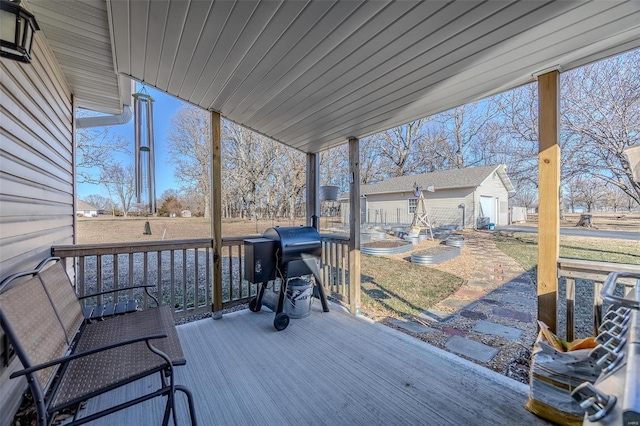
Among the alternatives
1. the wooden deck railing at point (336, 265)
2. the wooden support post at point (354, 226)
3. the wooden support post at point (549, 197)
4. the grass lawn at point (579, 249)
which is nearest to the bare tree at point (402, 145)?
the grass lawn at point (579, 249)

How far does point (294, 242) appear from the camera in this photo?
3012 mm

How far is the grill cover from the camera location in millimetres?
2965

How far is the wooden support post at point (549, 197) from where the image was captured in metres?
1.93

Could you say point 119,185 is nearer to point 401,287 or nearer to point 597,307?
point 401,287

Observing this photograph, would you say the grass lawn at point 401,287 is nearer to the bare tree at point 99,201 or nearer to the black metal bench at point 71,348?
the black metal bench at point 71,348

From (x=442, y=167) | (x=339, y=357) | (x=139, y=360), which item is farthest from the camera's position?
(x=442, y=167)

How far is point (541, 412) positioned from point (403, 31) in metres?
2.53

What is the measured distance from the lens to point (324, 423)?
1.66m

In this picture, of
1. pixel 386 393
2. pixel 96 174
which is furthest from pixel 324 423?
pixel 96 174

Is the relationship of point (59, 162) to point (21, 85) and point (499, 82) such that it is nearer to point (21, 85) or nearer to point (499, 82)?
point (21, 85)

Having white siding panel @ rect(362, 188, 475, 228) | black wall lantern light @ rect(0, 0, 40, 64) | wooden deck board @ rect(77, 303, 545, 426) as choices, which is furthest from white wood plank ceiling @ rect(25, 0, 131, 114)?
white siding panel @ rect(362, 188, 475, 228)

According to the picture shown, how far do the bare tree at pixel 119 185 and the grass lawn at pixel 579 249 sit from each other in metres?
9.88

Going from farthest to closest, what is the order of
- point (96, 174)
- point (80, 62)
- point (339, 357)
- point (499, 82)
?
point (96, 174) → point (80, 62) → point (339, 357) → point (499, 82)

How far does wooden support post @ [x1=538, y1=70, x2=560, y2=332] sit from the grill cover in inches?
83.2
